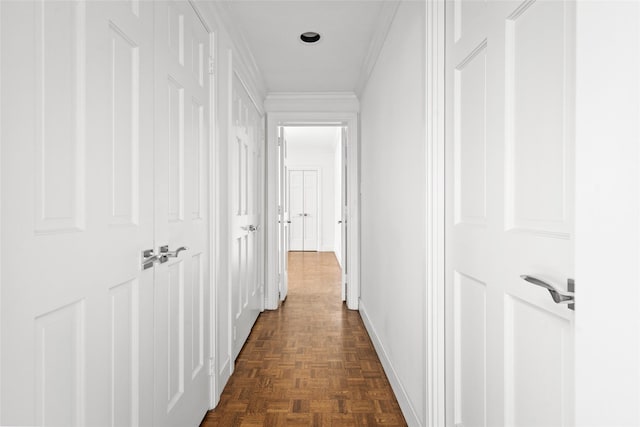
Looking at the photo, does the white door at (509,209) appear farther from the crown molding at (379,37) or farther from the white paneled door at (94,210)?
the white paneled door at (94,210)

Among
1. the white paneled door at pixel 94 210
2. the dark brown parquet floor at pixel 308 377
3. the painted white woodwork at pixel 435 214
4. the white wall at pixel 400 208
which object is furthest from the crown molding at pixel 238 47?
the dark brown parquet floor at pixel 308 377

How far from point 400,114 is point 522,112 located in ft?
3.88

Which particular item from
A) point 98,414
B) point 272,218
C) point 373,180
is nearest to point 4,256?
point 98,414

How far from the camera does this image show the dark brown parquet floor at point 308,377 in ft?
6.61

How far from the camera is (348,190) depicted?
4.16m

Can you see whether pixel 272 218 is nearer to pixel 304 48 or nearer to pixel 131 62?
pixel 304 48

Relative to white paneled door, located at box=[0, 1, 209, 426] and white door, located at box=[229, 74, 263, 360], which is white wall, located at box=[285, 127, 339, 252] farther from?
white paneled door, located at box=[0, 1, 209, 426]

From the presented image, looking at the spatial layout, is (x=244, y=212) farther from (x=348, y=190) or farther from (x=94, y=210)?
(x=94, y=210)

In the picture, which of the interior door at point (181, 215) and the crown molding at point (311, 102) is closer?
the interior door at point (181, 215)

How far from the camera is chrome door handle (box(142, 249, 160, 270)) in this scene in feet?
4.30

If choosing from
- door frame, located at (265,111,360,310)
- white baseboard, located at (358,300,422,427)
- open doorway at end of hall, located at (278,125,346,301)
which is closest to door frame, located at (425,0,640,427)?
white baseboard, located at (358,300,422,427)

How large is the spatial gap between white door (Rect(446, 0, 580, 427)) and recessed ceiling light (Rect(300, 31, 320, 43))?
1421mm

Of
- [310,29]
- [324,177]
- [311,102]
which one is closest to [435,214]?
[310,29]

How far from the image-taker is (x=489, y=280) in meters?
1.18
